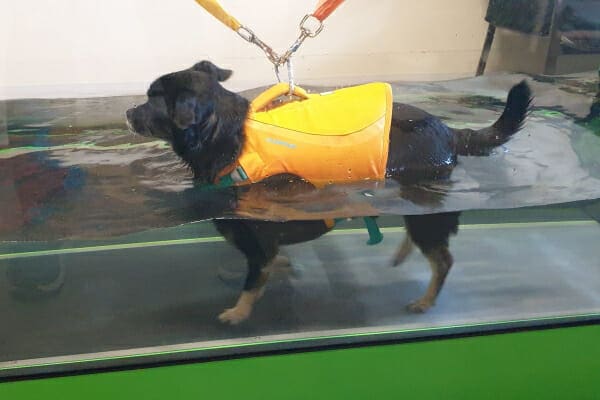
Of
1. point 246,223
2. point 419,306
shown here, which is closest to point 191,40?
point 246,223

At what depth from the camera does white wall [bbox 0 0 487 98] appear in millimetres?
1470

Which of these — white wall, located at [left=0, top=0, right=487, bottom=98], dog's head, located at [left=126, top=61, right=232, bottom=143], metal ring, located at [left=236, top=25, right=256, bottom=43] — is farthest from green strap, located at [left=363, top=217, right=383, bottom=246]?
white wall, located at [left=0, top=0, right=487, bottom=98]

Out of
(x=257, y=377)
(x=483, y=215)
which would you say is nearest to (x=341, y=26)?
(x=483, y=215)

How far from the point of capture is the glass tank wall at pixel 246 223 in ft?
3.13

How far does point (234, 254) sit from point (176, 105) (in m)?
0.27

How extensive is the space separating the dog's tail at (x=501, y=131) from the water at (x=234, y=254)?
41mm

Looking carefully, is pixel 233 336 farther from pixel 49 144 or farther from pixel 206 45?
pixel 206 45

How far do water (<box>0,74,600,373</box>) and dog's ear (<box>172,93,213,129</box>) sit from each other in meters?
0.12

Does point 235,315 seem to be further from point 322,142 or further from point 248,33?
point 248,33

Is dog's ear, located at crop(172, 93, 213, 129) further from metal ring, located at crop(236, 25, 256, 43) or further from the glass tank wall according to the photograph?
metal ring, located at crop(236, 25, 256, 43)

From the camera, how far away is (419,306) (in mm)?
1058

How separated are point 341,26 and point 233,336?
996 mm

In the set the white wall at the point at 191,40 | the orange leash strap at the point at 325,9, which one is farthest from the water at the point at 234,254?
the orange leash strap at the point at 325,9

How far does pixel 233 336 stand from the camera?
96 centimetres
